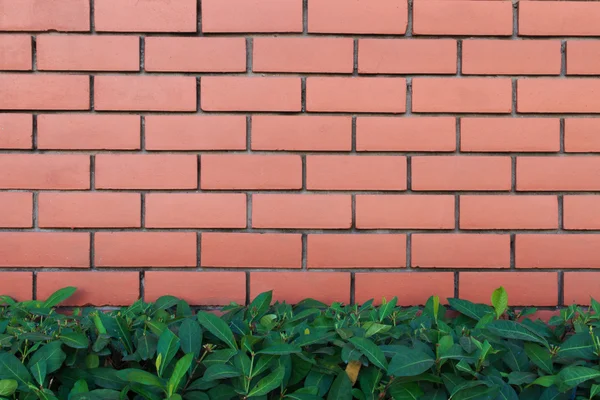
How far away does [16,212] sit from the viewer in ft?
5.20

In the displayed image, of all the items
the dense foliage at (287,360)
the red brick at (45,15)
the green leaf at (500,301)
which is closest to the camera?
the dense foliage at (287,360)

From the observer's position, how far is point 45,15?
157cm

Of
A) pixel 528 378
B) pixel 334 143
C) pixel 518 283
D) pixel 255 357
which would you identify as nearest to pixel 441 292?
pixel 518 283

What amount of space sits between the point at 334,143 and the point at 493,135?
1.66 ft

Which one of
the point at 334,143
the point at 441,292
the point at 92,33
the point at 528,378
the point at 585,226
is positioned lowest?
the point at 528,378

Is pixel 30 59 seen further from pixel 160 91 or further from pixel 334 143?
pixel 334 143

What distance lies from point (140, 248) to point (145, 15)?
0.73 metres

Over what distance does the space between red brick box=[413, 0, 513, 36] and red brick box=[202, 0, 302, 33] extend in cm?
39

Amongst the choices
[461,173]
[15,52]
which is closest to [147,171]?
[15,52]

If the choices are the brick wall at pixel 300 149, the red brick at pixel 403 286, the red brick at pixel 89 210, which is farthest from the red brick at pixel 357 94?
the red brick at pixel 89 210

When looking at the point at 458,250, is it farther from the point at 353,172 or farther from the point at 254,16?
the point at 254,16

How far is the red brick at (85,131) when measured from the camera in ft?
5.18

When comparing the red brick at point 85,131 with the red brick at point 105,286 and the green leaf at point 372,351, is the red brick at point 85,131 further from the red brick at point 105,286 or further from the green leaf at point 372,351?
the green leaf at point 372,351

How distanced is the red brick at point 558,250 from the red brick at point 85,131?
4.17 ft
